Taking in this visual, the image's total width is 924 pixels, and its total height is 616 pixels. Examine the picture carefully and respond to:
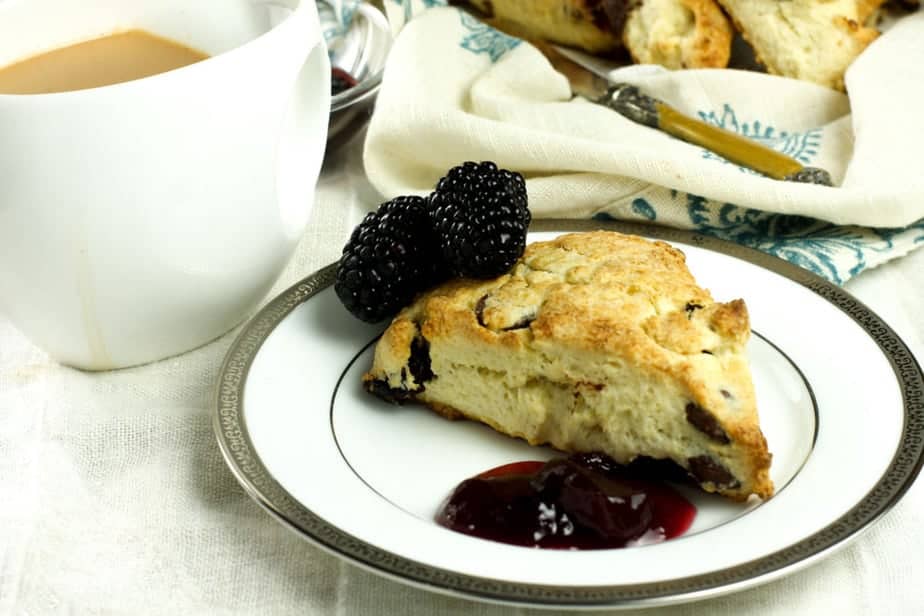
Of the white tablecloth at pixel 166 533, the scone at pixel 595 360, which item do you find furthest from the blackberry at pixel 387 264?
the white tablecloth at pixel 166 533

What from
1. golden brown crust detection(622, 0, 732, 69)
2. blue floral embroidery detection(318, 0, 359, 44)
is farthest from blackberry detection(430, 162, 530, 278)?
blue floral embroidery detection(318, 0, 359, 44)

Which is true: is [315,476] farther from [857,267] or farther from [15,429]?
[857,267]

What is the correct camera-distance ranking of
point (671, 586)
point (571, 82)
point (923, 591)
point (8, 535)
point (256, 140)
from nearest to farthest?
point (671, 586), point (923, 591), point (8, 535), point (256, 140), point (571, 82)

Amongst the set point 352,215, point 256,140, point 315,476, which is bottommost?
point 352,215

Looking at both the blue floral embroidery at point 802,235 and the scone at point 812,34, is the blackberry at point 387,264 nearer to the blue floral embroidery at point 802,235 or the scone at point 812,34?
the blue floral embroidery at point 802,235

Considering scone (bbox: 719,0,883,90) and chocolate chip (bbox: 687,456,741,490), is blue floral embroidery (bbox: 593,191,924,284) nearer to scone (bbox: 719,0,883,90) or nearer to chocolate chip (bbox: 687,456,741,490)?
scone (bbox: 719,0,883,90)

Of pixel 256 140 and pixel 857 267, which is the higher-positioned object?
pixel 256 140

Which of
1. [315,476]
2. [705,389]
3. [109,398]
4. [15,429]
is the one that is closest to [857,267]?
[705,389]
